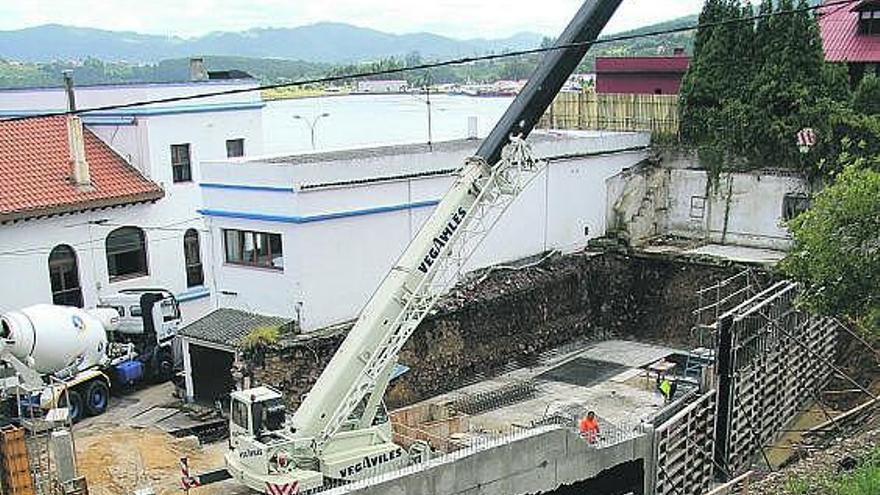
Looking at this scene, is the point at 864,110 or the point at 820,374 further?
the point at 864,110

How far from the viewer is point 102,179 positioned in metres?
24.5

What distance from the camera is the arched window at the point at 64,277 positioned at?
22.9 metres

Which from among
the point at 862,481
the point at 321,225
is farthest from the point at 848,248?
the point at 321,225

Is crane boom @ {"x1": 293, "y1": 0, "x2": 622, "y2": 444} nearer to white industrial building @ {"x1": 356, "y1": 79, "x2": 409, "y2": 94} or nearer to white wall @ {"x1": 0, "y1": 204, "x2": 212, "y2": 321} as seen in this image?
white wall @ {"x1": 0, "y1": 204, "x2": 212, "y2": 321}

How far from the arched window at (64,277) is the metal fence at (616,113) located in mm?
16532

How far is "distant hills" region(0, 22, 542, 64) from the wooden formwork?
12586 centimetres

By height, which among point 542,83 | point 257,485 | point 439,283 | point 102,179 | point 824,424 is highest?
point 542,83

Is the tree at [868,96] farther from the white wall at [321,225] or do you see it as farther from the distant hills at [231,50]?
the distant hills at [231,50]

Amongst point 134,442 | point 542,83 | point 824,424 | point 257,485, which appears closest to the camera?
point 257,485

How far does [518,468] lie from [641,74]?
2555 centimetres

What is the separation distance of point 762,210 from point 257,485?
65.1ft

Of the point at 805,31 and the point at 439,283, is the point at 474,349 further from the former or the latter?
the point at 805,31

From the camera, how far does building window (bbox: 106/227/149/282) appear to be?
963 inches

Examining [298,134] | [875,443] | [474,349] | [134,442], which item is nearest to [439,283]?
[474,349]
